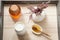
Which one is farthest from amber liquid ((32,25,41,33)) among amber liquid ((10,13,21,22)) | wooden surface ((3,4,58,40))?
amber liquid ((10,13,21,22))

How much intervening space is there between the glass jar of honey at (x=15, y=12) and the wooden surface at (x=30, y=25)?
33 mm

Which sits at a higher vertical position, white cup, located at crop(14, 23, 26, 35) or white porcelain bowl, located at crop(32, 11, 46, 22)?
white porcelain bowl, located at crop(32, 11, 46, 22)

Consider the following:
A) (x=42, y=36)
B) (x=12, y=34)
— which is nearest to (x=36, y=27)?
(x=42, y=36)

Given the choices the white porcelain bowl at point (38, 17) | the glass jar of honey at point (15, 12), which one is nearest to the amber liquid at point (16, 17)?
the glass jar of honey at point (15, 12)

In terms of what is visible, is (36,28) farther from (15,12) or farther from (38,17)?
(15,12)

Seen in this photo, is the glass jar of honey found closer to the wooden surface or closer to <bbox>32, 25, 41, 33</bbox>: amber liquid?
the wooden surface

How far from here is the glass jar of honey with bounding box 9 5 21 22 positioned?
1.01 metres

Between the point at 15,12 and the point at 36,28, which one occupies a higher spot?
the point at 15,12

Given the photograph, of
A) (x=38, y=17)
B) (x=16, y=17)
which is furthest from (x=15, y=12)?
(x=38, y=17)

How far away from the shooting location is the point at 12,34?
105 cm

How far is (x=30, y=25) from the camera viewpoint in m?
1.07

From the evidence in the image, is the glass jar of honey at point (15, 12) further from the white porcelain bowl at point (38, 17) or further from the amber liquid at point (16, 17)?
the white porcelain bowl at point (38, 17)

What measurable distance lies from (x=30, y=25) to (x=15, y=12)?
15cm

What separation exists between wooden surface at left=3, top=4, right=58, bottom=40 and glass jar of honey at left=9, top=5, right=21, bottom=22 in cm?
3
